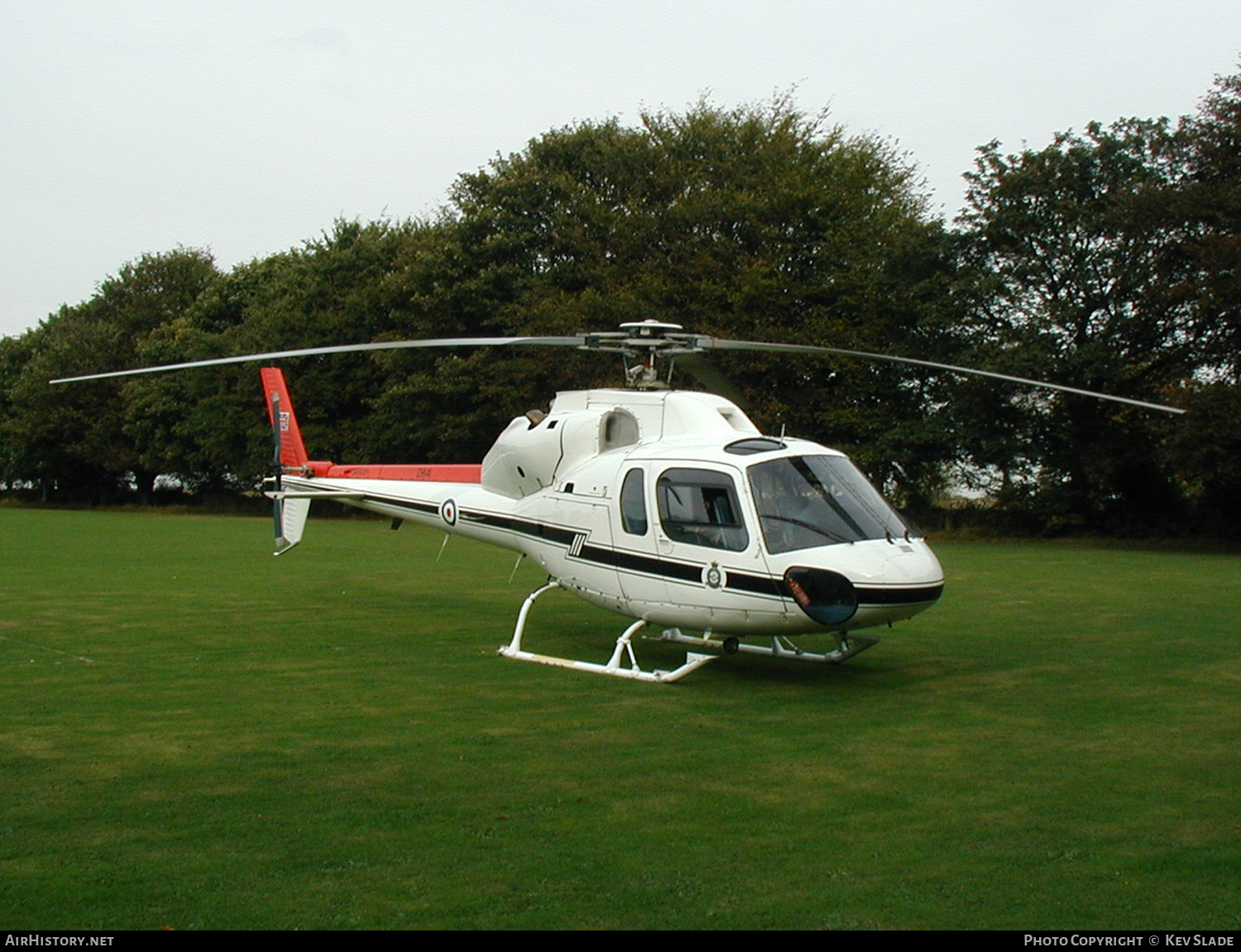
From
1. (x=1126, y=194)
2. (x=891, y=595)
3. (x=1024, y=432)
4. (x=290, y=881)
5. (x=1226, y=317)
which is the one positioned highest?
(x=1126, y=194)

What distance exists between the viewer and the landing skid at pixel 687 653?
10109 mm

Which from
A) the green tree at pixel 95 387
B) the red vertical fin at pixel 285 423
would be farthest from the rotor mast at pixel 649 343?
the green tree at pixel 95 387

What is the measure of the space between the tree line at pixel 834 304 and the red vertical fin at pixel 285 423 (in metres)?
19.3

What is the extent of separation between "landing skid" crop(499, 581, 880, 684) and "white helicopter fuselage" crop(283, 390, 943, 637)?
351 mm

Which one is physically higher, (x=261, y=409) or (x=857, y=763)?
(x=261, y=409)

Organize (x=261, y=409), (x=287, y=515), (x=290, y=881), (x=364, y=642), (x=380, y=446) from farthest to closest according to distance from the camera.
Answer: (x=261, y=409) → (x=380, y=446) → (x=287, y=515) → (x=364, y=642) → (x=290, y=881)

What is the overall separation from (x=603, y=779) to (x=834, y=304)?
30.5 m

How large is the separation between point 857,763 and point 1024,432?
26.5m

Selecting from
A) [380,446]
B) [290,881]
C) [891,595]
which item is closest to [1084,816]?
[891,595]

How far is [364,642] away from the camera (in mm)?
12641

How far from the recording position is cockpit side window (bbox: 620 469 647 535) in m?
10.4

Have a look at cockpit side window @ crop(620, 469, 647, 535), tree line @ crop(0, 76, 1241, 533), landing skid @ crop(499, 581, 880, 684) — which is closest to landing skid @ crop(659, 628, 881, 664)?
landing skid @ crop(499, 581, 880, 684)

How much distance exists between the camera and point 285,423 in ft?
53.6
